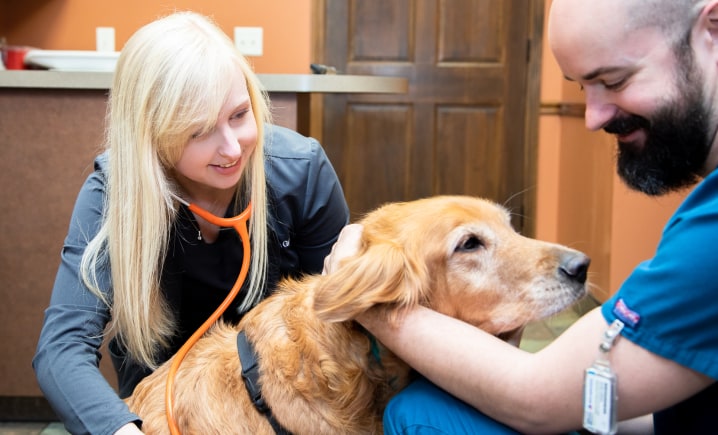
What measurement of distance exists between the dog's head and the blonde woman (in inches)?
18.0

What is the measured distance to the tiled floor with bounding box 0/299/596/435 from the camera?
3.18 meters

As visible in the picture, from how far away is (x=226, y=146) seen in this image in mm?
1791

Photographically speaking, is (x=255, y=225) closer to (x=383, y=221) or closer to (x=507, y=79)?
(x=383, y=221)

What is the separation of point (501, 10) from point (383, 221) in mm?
4139

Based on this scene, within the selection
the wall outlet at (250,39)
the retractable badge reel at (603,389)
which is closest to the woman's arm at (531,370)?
the retractable badge reel at (603,389)

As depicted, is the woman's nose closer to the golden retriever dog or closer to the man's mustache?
the golden retriever dog

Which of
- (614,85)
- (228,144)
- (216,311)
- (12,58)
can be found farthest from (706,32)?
(12,58)

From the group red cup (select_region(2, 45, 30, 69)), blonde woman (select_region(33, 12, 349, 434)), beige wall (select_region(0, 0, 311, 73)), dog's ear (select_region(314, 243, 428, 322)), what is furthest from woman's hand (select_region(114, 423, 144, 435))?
beige wall (select_region(0, 0, 311, 73))

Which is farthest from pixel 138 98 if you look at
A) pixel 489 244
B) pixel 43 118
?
pixel 43 118

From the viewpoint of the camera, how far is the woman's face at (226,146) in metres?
1.80

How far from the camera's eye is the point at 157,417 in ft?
5.29

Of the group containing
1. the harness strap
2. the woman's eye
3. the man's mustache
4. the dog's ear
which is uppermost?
the man's mustache

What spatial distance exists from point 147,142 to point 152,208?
0.15 m

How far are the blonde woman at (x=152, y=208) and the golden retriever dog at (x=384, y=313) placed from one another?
201 millimetres
